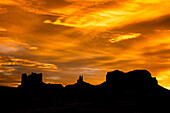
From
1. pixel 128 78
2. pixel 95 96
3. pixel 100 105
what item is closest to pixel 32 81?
pixel 128 78

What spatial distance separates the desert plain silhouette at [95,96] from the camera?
30344 millimetres

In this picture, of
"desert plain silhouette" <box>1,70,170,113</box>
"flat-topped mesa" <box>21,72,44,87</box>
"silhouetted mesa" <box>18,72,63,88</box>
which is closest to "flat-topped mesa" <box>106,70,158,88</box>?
"desert plain silhouette" <box>1,70,170,113</box>

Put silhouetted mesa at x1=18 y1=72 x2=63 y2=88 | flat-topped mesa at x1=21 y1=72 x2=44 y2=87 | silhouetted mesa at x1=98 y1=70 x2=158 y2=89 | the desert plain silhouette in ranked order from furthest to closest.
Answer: flat-topped mesa at x1=21 y1=72 x2=44 y2=87 → silhouetted mesa at x1=18 y1=72 x2=63 y2=88 → silhouetted mesa at x1=98 y1=70 x2=158 y2=89 → the desert plain silhouette

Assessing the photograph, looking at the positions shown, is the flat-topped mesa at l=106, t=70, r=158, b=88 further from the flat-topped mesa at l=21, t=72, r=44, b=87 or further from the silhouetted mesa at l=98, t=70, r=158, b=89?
the flat-topped mesa at l=21, t=72, r=44, b=87

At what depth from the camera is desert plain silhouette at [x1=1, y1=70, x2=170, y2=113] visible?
30.3 meters

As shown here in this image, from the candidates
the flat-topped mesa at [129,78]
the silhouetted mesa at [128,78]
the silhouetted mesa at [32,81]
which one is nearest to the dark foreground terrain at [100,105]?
the silhouetted mesa at [128,78]

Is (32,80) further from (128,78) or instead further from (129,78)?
(129,78)

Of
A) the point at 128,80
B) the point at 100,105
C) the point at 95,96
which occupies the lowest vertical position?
the point at 100,105

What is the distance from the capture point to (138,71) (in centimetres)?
10162

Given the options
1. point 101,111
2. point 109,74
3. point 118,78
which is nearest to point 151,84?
point 118,78

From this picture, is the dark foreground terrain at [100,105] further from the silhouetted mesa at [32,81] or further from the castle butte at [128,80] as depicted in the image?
the silhouetted mesa at [32,81]

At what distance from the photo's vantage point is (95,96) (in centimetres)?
4806

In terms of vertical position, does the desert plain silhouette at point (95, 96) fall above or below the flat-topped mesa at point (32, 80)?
below

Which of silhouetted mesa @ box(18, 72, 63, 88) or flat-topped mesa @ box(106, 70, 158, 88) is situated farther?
silhouetted mesa @ box(18, 72, 63, 88)
